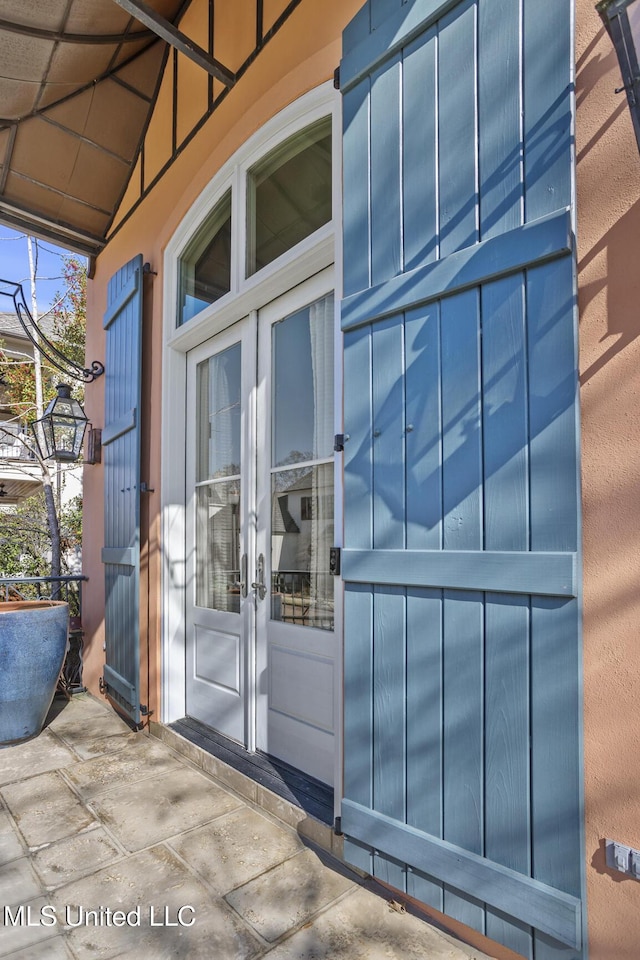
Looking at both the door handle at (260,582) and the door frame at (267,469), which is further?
the door handle at (260,582)

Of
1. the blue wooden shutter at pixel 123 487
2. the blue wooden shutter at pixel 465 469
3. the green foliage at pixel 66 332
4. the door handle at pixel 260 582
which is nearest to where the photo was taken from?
the blue wooden shutter at pixel 465 469

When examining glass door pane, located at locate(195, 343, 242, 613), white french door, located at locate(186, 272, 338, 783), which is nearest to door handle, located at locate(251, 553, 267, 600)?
white french door, located at locate(186, 272, 338, 783)

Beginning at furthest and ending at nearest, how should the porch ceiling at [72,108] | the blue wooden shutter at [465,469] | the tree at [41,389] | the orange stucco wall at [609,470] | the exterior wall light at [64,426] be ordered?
the tree at [41,389]
the exterior wall light at [64,426]
the porch ceiling at [72,108]
the blue wooden shutter at [465,469]
the orange stucco wall at [609,470]

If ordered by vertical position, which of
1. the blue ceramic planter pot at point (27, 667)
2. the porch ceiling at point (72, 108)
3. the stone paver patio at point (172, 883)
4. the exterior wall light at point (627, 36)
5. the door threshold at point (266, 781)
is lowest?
the stone paver patio at point (172, 883)

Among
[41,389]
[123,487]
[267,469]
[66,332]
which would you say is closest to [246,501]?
[267,469]

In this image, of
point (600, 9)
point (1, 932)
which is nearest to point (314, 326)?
point (600, 9)

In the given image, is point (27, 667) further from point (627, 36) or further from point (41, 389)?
point (41, 389)

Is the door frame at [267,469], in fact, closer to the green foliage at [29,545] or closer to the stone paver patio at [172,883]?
the stone paver patio at [172,883]

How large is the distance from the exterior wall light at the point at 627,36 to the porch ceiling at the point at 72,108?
282 cm

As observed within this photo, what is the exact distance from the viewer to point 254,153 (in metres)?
2.56

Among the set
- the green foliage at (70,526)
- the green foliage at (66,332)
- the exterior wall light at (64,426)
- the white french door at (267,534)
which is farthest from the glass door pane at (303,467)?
the green foliage at (66,332)

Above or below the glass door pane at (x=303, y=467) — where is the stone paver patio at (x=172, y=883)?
below

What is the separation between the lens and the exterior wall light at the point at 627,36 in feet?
3.14

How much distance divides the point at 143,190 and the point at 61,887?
3.65m
